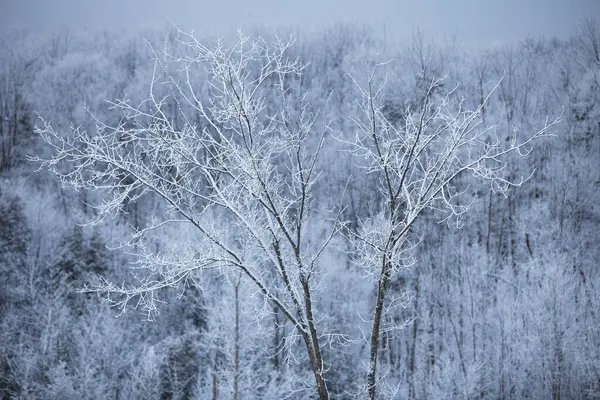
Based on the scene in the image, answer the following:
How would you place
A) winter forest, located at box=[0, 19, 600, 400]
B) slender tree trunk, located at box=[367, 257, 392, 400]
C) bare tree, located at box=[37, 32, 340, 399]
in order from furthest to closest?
winter forest, located at box=[0, 19, 600, 400] → slender tree trunk, located at box=[367, 257, 392, 400] → bare tree, located at box=[37, 32, 340, 399]

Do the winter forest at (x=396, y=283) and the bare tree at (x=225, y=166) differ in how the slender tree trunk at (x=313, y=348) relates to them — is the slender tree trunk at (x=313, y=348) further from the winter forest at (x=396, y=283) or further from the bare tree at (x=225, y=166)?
the winter forest at (x=396, y=283)

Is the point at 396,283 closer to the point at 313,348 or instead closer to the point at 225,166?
the point at 313,348

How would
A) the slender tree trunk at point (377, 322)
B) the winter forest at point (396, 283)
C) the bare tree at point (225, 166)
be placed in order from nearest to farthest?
the bare tree at point (225, 166) → the slender tree trunk at point (377, 322) → the winter forest at point (396, 283)

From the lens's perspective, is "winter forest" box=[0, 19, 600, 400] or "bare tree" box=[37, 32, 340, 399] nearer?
"bare tree" box=[37, 32, 340, 399]

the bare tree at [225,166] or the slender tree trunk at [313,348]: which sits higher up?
the bare tree at [225,166]

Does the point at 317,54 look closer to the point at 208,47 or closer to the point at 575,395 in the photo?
the point at 575,395

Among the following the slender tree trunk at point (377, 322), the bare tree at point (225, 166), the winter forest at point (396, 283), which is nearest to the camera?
the bare tree at point (225, 166)

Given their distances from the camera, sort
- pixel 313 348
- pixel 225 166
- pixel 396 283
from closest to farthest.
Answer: pixel 225 166 < pixel 313 348 < pixel 396 283

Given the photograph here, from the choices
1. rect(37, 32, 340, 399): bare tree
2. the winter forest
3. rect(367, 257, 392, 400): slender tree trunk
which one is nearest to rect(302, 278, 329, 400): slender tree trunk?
rect(37, 32, 340, 399): bare tree

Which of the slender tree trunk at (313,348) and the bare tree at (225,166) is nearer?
the bare tree at (225,166)

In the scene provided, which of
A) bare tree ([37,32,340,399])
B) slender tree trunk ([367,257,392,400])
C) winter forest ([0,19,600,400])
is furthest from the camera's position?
winter forest ([0,19,600,400])

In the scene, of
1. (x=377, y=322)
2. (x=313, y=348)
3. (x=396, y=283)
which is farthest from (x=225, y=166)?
(x=396, y=283)

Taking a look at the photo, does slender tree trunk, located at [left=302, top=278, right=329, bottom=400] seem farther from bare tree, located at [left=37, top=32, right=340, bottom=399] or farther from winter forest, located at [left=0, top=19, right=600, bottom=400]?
winter forest, located at [left=0, top=19, right=600, bottom=400]

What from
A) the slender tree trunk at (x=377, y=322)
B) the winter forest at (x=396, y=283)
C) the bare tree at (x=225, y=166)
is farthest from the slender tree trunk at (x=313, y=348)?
the winter forest at (x=396, y=283)
